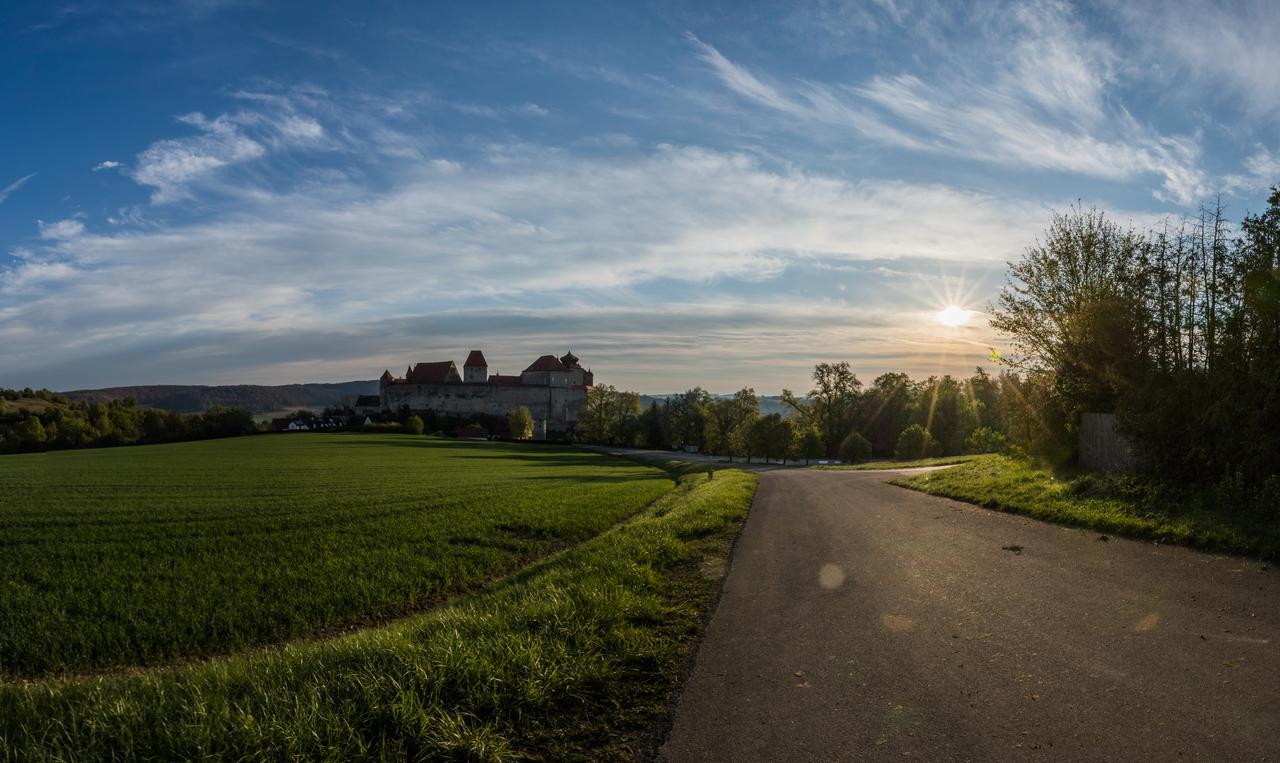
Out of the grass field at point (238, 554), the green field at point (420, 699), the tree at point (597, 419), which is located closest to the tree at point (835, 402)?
the tree at point (597, 419)

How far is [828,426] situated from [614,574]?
9024 cm

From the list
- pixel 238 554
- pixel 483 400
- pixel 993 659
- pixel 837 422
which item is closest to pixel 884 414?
pixel 837 422

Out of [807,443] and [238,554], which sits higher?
[238,554]

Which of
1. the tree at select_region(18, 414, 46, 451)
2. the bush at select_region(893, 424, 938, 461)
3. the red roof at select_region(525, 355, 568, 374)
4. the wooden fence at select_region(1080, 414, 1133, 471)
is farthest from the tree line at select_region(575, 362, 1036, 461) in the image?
the tree at select_region(18, 414, 46, 451)

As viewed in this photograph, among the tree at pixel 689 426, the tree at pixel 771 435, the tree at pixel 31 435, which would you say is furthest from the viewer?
the tree at pixel 689 426

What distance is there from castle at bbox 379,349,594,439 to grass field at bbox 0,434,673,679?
11823cm

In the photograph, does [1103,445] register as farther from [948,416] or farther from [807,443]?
[948,416]

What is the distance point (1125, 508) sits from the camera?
12.5m

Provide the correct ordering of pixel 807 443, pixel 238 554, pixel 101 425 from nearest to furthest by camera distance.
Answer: pixel 238 554 < pixel 807 443 < pixel 101 425

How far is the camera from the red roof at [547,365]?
164m

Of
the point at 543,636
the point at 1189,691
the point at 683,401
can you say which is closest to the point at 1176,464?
the point at 1189,691

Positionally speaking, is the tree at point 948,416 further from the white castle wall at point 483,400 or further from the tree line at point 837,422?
the white castle wall at point 483,400

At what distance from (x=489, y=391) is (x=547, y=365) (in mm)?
17601

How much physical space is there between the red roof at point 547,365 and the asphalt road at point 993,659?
15519cm
